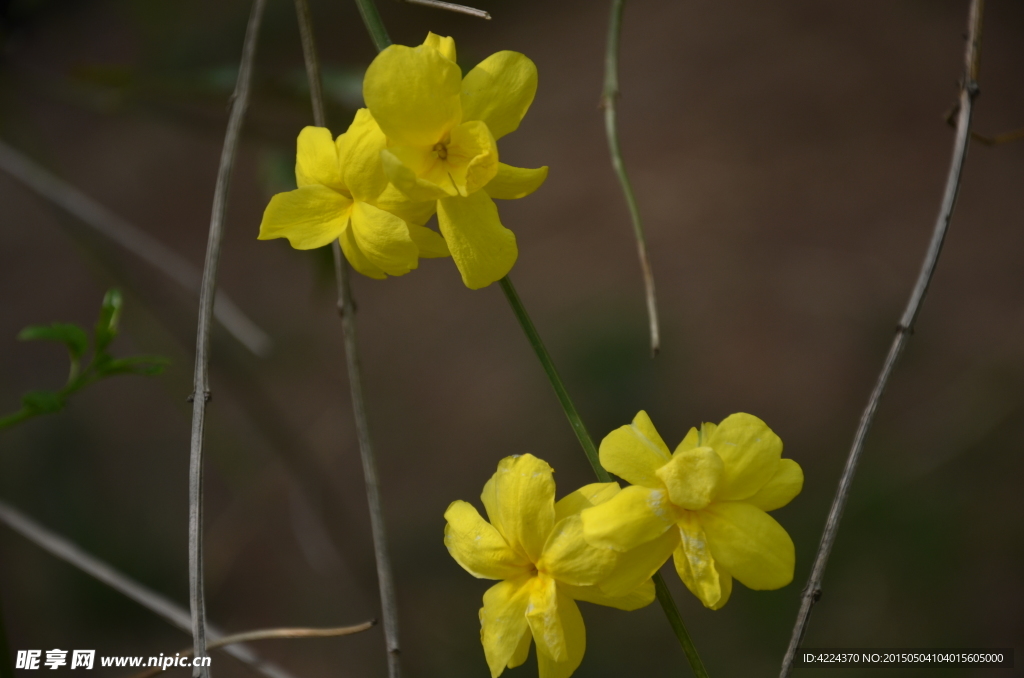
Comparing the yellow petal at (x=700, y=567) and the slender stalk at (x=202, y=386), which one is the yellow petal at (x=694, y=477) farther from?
the slender stalk at (x=202, y=386)

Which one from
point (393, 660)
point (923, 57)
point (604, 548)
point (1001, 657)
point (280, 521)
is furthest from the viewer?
point (923, 57)

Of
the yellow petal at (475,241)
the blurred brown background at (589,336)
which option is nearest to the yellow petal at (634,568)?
the yellow petal at (475,241)

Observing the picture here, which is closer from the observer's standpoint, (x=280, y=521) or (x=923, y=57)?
(x=280, y=521)

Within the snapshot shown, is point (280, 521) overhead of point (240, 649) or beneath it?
overhead

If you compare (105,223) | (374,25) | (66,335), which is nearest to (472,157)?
(374,25)

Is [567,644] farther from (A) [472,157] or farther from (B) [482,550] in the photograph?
(A) [472,157]

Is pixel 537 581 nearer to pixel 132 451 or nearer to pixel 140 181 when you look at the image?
pixel 132 451

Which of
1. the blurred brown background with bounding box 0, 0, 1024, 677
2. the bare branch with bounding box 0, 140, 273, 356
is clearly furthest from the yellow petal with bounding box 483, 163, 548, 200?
the blurred brown background with bounding box 0, 0, 1024, 677

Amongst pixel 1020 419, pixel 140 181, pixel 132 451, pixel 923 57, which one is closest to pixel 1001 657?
pixel 1020 419
